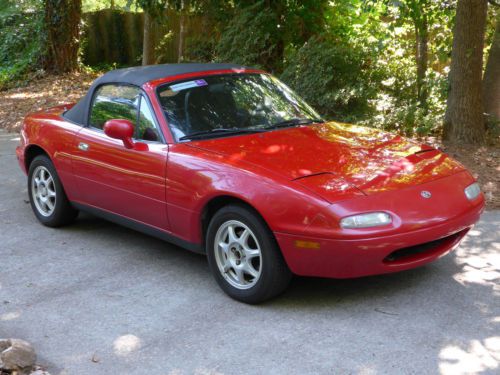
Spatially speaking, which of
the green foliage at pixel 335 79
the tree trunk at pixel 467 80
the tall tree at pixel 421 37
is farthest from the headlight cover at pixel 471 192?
the tall tree at pixel 421 37

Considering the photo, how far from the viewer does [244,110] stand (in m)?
5.85

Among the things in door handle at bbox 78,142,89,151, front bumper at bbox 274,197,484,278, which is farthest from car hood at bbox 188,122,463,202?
door handle at bbox 78,142,89,151

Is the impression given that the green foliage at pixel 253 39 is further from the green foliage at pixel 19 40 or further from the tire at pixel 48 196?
the green foliage at pixel 19 40

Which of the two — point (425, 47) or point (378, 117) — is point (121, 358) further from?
point (425, 47)

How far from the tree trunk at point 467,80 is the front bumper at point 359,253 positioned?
5027 millimetres

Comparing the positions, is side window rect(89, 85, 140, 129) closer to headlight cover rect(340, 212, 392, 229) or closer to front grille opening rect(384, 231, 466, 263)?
headlight cover rect(340, 212, 392, 229)

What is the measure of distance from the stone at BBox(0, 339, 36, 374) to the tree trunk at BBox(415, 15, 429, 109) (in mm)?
7960

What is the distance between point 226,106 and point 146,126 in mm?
649

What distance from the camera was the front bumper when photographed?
4.40 m

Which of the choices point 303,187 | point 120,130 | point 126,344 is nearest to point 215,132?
point 120,130

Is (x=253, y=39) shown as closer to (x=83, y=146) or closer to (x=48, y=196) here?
(x=48, y=196)

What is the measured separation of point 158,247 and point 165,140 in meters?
1.18

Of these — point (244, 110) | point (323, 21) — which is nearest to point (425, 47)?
point (323, 21)

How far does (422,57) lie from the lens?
461 inches
